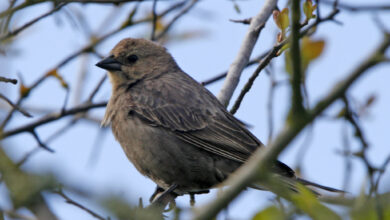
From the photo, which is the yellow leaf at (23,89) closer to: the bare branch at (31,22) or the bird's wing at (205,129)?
the bare branch at (31,22)

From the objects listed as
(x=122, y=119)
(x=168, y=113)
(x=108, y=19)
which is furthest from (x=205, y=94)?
(x=108, y=19)

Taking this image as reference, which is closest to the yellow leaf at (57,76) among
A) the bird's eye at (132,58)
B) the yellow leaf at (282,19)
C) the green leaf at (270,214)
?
the bird's eye at (132,58)

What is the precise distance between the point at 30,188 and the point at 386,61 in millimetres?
1429

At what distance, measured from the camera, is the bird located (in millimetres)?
5367

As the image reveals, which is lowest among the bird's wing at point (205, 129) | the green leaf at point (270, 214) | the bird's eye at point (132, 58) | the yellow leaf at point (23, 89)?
the bird's wing at point (205, 129)

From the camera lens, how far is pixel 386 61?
221 centimetres

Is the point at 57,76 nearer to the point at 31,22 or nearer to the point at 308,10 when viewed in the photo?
the point at 31,22

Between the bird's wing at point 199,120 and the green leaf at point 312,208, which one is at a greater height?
the green leaf at point 312,208

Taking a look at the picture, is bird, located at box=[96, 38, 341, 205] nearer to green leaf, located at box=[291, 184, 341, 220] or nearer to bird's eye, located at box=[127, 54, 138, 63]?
bird's eye, located at box=[127, 54, 138, 63]

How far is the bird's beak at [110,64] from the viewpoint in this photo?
20.6 ft

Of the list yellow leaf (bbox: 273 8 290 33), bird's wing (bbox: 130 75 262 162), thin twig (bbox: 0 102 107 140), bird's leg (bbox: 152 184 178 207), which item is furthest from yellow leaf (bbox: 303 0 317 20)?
thin twig (bbox: 0 102 107 140)

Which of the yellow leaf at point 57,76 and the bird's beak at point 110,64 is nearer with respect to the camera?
the yellow leaf at point 57,76

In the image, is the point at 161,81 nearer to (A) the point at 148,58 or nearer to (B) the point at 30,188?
(A) the point at 148,58

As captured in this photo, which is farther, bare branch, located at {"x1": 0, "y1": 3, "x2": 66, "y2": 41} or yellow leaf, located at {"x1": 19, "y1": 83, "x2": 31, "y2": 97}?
yellow leaf, located at {"x1": 19, "y1": 83, "x2": 31, "y2": 97}
